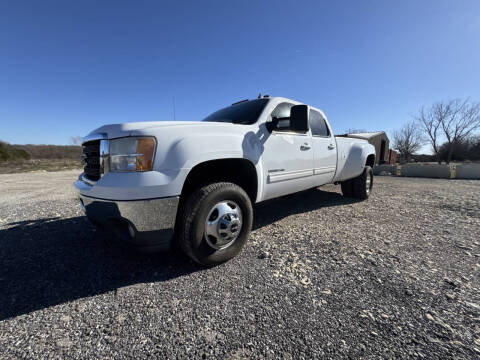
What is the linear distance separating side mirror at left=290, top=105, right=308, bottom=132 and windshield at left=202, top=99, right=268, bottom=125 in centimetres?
49

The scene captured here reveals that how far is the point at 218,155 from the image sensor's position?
1921 millimetres

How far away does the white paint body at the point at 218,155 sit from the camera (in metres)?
1.59

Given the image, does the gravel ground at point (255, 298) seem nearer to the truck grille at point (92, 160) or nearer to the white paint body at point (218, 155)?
the white paint body at point (218, 155)

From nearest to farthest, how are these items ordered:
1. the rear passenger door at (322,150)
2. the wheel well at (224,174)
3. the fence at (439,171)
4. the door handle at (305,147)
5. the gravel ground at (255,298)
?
the gravel ground at (255,298) < the wheel well at (224,174) < the door handle at (305,147) < the rear passenger door at (322,150) < the fence at (439,171)

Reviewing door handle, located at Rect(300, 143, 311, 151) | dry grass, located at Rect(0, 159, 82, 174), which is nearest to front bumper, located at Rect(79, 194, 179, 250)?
door handle, located at Rect(300, 143, 311, 151)

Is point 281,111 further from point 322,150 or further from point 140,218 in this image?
point 140,218

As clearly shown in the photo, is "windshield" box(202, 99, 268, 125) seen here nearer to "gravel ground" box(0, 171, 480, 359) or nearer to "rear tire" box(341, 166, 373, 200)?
"gravel ground" box(0, 171, 480, 359)

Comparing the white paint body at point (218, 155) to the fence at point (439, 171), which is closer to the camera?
the white paint body at point (218, 155)

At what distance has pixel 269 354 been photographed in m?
1.12

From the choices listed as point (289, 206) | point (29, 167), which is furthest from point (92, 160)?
point (29, 167)

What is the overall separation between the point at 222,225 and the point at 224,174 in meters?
0.63

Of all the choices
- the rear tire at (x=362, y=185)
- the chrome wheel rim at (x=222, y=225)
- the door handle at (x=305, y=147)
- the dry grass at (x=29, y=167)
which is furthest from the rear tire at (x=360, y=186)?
the dry grass at (x=29, y=167)

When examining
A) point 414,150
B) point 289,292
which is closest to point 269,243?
point 289,292

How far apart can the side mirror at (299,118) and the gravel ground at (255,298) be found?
1.37 m
